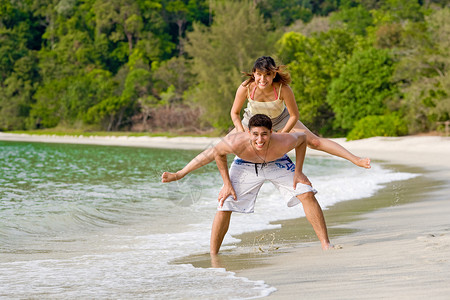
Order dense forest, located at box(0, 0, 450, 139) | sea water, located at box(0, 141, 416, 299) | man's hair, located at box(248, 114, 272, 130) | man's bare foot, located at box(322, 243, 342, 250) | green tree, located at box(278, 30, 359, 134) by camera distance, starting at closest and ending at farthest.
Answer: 1. sea water, located at box(0, 141, 416, 299)
2. man's hair, located at box(248, 114, 272, 130)
3. man's bare foot, located at box(322, 243, 342, 250)
4. dense forest, located at box(0, 0, 450, 139)
5. green tree, located at box(278, 30, 359, 134)

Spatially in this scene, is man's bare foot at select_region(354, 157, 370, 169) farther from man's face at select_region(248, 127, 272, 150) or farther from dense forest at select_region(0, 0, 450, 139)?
dense forest at select_region(0, 0, 450, 139)

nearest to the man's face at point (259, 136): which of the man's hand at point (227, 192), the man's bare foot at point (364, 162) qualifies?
the man's hand at point (227, 192)

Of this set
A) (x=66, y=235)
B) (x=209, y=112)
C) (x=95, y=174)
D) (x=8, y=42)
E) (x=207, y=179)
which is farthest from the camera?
(x=8, y=42)

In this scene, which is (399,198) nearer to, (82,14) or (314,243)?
(314,243)

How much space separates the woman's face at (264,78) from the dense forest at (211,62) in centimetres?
174

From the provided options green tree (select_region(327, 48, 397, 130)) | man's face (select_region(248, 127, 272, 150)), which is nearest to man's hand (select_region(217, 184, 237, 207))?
man's face (select_region(248, 127, 272, 150))

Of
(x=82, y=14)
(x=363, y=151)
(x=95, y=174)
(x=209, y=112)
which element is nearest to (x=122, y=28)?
(x=82, y=14)

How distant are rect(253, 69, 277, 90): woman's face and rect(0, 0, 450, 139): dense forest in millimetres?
1736

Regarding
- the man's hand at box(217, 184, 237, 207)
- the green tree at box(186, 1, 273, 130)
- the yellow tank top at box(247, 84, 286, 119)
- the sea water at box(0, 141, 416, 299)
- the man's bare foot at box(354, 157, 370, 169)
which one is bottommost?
the sea water at box(0, 141, 416, 299)

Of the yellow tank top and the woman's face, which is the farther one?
the yellow tank top

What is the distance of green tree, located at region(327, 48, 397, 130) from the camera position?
31141mm

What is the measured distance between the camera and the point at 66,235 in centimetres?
767

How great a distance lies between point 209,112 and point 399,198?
33.3m

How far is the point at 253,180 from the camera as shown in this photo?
5.53 m
